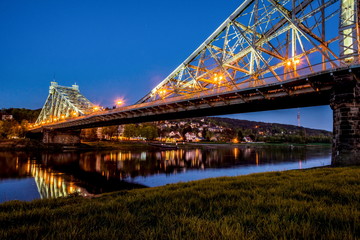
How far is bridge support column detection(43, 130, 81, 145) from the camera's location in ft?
222

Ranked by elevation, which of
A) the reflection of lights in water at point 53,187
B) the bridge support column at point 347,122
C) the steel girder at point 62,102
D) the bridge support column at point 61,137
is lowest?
the reflection of lights in water at point 53,187

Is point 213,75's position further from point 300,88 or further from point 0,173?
point 0,173

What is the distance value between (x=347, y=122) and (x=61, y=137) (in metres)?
75.9

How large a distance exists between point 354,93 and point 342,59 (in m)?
2.43

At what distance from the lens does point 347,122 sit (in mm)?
13383

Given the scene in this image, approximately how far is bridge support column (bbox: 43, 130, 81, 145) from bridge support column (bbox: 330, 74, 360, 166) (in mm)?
73040

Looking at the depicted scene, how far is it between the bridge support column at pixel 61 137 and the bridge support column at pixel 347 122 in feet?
240

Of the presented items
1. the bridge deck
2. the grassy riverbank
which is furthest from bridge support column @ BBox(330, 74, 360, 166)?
the grassy riverbank

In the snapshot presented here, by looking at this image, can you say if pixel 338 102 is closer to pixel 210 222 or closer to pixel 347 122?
pixel 347 122

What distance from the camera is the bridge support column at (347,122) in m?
13.0

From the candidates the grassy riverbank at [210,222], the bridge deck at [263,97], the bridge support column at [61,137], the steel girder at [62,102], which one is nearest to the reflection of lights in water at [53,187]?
the grassy riverbank at [210,222]

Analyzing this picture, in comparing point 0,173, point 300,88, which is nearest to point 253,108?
point 300,88

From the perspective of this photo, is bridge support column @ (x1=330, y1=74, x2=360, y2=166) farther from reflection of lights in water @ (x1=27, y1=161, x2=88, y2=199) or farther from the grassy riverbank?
reflection of lights in water @ (x1=27, y1=161, x2=88, y2=199)

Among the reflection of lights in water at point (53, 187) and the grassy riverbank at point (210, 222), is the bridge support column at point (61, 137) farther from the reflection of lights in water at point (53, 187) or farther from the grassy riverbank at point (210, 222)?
the grassy riverbank at point (210, 222)
